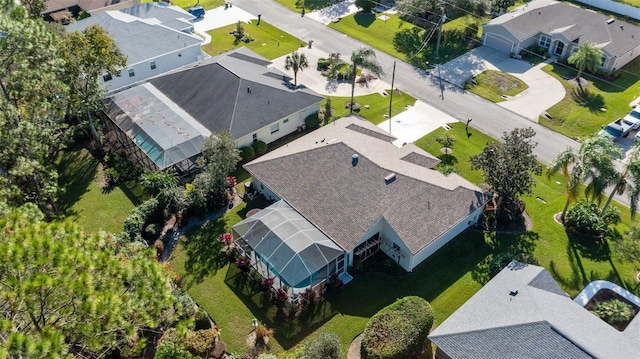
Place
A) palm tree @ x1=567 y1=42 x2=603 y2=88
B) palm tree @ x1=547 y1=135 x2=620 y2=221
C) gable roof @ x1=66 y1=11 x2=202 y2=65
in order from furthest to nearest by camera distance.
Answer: gable roof @ x1=66 y1=11 x2=202 y2=65 → palm tree @ x1=567 y1=42 x2=603 y2=88 → palm tree @ x1=547 y1=135 x2=620 y2=221

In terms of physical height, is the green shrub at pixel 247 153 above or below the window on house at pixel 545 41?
below

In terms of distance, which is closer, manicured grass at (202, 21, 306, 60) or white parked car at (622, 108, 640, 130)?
white parked car at (622, 108, 640, 130)

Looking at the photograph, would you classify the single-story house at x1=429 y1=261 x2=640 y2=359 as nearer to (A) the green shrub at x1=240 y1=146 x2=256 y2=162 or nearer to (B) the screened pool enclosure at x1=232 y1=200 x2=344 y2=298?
(B) the screened pool enclosure at x1=232 y1=200 x2=344 y2=298

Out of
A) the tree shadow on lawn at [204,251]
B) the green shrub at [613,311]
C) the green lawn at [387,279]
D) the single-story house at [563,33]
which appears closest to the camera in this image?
the green shrub at [613,311]

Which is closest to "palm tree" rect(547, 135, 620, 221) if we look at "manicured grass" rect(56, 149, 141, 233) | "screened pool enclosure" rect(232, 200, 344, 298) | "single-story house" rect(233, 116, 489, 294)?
"single-story house" rect(233, 116, 489, 294)

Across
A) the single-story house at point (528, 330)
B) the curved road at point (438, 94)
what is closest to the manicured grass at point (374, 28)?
the curved road at point (438, 94)

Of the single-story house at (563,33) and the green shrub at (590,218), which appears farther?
the single-story house at (563,33)

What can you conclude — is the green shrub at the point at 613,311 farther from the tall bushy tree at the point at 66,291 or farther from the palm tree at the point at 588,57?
the palm tree at the point at 588,57
